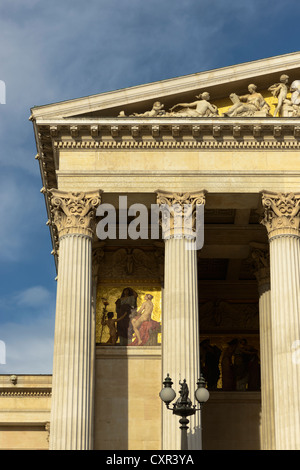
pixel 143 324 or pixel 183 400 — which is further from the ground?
pixel 143 324

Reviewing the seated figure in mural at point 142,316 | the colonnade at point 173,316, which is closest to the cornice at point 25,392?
the seated figure in mural at point 142,316

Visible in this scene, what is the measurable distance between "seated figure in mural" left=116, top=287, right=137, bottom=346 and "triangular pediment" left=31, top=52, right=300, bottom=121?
822 cm

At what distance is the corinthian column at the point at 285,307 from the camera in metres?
39.5

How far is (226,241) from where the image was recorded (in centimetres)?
4856

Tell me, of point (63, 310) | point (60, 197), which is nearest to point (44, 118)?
point (60, 197)

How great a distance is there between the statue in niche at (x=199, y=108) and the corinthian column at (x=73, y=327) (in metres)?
5.03

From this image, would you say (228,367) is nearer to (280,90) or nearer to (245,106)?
(245,106)

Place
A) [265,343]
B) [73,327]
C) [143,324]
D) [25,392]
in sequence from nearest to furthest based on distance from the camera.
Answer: [73,327]
[265,343]
[143,324]
[25,392]

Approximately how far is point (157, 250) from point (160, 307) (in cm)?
270

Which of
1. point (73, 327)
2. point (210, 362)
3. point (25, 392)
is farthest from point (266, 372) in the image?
point (25, 392)

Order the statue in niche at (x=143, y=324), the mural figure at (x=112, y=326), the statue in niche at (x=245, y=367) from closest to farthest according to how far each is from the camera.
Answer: the mural figure at (x=112, y=326), the statue in niche at (x=143, y=324), the statue in niche at (x=245, y=367)

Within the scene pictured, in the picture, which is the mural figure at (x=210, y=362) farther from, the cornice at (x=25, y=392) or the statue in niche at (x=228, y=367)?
the cornice at (x=25, y=392)

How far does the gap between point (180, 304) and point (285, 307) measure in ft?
13.2

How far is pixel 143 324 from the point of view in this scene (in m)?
46.8
